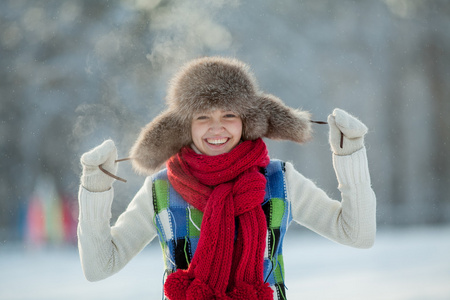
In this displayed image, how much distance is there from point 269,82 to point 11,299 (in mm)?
3069

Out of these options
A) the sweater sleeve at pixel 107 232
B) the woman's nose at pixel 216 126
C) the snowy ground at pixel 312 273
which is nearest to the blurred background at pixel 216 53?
the snowy ground at pixel 312 273

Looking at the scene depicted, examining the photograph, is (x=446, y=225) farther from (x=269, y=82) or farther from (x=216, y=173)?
(x=216, y=173)

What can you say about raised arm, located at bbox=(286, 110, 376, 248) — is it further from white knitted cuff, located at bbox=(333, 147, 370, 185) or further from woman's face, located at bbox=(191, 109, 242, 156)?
woman's face, located at bbox=(191, 109, 242, 156)

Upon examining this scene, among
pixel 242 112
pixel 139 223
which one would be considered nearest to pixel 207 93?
pixel 242 112

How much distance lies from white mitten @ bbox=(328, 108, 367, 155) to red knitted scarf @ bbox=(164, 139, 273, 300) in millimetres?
173

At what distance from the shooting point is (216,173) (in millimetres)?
1254

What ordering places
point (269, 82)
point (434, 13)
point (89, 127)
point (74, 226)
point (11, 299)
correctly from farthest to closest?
point (434, 13)
point (269, 82)
point (89, 127)
point (74, 226)
point (11, 299)

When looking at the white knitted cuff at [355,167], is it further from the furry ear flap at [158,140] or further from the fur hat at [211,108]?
the furry ear flap at [158,140]

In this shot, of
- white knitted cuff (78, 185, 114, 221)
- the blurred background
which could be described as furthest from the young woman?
the blurred background

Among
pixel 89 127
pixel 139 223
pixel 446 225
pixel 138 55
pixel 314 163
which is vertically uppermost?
pixel 138 55

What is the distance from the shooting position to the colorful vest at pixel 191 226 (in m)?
1.25

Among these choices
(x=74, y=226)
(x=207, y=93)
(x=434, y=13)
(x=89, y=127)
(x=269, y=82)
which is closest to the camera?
(x=207, y=93)

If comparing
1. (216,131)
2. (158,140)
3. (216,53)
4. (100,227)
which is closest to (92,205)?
(100,227)

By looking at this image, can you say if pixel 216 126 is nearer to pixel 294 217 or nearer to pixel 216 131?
pixel 216 131
